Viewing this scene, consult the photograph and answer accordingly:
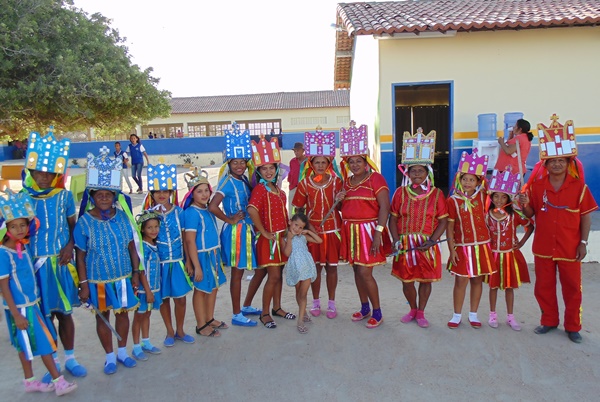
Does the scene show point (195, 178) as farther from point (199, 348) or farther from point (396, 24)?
point (396, 24)

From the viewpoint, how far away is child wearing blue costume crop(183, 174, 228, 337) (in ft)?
13.8

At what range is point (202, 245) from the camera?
4309mm

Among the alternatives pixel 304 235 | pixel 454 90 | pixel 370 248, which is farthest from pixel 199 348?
pixel 454 90

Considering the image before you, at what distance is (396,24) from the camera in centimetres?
812

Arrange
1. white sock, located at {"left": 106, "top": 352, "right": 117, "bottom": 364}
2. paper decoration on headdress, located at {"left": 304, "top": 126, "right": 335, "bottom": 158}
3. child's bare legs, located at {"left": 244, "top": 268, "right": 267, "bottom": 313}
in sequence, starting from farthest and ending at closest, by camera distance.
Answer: child's bare legs, located at {"left": 244, "top": 268, "right": 267, "bottom": 313}
paper decoration on headdress, located at {"left": 304, "top": 126, "right": 335, "bottom": 158}
white sock, located at {"left": 106, "top": 352, "right": 117, "bottom": 364}

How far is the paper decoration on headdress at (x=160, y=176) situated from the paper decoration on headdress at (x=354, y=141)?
156 centimetres

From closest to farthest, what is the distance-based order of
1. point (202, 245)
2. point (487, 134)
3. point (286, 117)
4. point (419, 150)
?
point (202, 245) → point (419, 150) → point (487, 134) → point (286, 117)

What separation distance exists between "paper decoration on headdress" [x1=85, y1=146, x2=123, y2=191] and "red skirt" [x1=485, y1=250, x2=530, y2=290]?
3358 millimetres

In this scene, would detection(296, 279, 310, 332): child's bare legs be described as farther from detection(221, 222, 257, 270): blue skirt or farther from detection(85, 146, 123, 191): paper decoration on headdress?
detection(85, 146, 123, 191): paper decoration on headdress

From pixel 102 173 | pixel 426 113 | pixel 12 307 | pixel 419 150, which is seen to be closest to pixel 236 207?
pixel 102 173

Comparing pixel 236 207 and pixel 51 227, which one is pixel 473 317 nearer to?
pixel 236 207

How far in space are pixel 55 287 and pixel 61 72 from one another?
8519 millimetres

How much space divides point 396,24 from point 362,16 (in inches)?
54.2

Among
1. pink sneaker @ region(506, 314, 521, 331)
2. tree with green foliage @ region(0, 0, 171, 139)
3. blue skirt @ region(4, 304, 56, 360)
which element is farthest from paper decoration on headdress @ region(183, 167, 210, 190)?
tree with green foliage @ region(0, 0, 171, 139)
